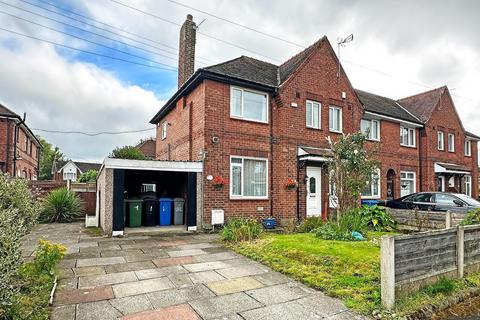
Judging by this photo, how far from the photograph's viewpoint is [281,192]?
12539 millimetres

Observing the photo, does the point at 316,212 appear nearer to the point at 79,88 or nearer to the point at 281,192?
the point at 281,192

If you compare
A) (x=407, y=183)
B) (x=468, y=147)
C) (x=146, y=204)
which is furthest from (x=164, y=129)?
(x=468, y=147)

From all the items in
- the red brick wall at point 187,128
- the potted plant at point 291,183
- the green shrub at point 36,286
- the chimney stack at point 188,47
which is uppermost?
the chimney stack at point 188,47

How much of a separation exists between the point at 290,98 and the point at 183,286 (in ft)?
32.3

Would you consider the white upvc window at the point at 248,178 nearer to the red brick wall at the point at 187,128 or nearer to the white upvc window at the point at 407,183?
the red brick wall at the point at 187,128

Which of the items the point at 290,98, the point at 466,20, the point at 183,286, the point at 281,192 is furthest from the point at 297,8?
the point at 183,286

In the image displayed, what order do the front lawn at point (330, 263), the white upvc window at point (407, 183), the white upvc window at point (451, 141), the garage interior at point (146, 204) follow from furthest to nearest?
the white upvc window at point (451, 141) → the white upvc window at point (407, 183) → the garage interior at point (146, 204) → the front lawn at point (330, 263)

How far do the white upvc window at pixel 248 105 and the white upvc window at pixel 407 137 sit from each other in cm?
1112

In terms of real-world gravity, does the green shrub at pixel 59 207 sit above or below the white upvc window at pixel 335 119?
below

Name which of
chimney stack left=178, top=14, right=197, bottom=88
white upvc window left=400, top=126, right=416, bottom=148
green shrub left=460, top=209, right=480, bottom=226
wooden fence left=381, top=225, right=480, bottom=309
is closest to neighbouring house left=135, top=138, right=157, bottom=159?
chimney stack left=178, top=14, right=197, bottom=88

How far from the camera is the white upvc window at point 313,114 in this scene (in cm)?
1386

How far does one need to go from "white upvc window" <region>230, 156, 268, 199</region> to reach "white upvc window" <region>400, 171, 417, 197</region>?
10800 millimetres

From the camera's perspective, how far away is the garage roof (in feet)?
32.1

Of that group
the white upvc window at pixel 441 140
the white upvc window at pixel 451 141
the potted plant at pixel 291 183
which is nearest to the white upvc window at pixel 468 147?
the white upvc window at pixel 451 141
